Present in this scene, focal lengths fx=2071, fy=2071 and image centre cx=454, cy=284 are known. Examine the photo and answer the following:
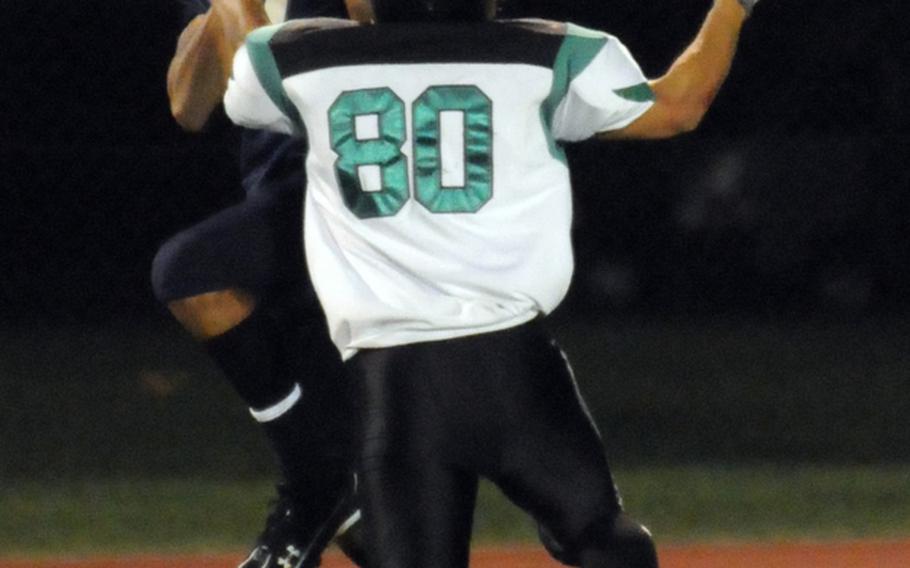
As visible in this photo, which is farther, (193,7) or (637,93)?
(193,7)

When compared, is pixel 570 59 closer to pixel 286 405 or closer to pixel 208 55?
pixel 208 55

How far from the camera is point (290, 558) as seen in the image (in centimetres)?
459

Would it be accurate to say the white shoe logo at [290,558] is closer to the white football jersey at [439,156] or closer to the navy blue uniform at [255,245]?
the navy blue uniform at [255,245]

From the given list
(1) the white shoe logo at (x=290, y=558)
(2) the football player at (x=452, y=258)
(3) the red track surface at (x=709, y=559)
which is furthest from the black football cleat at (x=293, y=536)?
(2) the football player at (x=452, y=258)

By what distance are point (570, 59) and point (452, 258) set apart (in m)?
0.37

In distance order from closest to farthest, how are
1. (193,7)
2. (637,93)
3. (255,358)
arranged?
(637,93), (193,7), (255,358)

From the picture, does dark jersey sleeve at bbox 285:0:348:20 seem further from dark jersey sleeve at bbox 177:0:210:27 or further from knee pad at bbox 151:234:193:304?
knee pad at bbox 151:234:193:304

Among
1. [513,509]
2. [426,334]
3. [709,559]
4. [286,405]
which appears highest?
[426,334]

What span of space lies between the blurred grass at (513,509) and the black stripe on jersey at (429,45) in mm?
2958

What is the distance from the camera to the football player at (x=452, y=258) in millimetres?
3207

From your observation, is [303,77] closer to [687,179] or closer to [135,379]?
[135,379]

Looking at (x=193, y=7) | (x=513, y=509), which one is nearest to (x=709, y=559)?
(x=513, y=509)

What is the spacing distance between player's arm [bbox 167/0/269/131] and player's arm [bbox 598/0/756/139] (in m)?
0.64

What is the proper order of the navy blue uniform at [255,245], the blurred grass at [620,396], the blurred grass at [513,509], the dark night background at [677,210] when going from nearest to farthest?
the navy blue uniform at [255,245]
the blurred grass at [513,509]
the blurred grass at [620,396]
the dark night background at [677,210]
